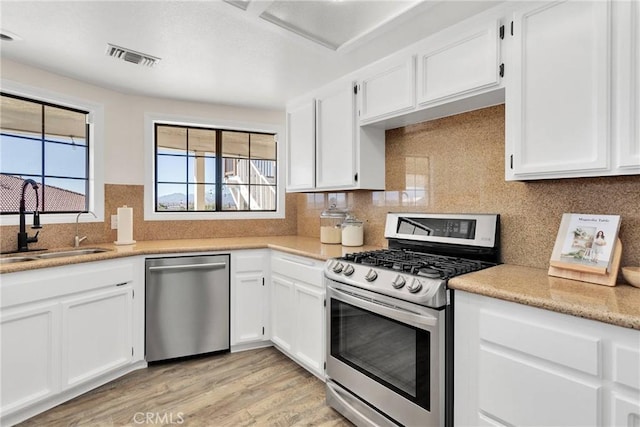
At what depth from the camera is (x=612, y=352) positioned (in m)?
1.14

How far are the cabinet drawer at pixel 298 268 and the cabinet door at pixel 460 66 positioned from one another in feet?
4.24

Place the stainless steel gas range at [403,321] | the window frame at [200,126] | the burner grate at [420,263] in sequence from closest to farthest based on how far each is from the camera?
the stainless steel gas range at [403,321] → the burner grate at [420,263] → the window frame at [200,126]

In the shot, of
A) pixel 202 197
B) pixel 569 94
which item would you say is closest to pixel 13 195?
pixel 202 197

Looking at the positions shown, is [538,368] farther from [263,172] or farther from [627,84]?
[263,172]

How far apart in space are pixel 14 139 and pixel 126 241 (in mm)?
1061

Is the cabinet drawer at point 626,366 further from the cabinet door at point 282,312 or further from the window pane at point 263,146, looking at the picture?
the window pane at point 263,146

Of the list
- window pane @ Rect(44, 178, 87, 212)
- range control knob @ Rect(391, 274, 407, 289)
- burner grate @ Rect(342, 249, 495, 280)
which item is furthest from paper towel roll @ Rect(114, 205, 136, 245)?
range control knob @ Rect(391, 274, 407, 289)

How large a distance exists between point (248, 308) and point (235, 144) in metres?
1.73

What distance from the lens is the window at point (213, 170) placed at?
3.39 meters

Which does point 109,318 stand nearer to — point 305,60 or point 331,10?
point 305,60

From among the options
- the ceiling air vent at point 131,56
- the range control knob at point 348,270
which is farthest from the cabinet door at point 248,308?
the ceiling air vent at point 131,56

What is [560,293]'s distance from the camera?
4.41 ft

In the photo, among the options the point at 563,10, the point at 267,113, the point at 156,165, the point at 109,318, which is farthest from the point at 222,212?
the point at 563,10

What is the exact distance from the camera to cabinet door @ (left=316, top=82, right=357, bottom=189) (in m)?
2.64
